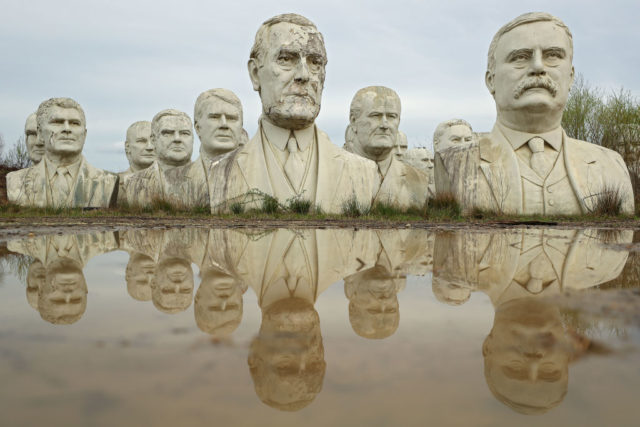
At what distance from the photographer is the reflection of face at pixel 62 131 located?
11.1 meters

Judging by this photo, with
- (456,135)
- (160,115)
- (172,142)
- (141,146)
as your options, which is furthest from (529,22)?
(141,146)

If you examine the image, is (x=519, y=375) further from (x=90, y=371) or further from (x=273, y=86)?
(x=273, y=86)

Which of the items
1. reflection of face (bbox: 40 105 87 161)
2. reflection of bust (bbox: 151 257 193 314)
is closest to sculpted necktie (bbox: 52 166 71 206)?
reflection of face (bbox: 40 105 87 161)

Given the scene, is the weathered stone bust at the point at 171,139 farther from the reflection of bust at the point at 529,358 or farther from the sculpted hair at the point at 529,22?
the reflection of bust at the point at 529,358

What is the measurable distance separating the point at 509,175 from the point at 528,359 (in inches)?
292

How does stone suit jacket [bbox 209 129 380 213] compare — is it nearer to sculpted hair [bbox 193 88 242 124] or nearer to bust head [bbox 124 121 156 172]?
sculpted hair [bbox 193 88 242 124]

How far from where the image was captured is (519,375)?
1.01 meters

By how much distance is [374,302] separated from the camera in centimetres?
172

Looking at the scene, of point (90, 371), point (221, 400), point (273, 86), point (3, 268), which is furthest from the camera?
point (273, 86)

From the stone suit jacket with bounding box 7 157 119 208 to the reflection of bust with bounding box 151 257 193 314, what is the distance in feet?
31.2

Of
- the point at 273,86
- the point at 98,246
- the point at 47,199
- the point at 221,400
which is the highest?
the point at 273,86

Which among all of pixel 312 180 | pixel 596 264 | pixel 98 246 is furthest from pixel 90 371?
pixel 312 180

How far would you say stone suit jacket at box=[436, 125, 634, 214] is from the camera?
26.2 ft

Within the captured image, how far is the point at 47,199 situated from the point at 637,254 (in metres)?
11.0
